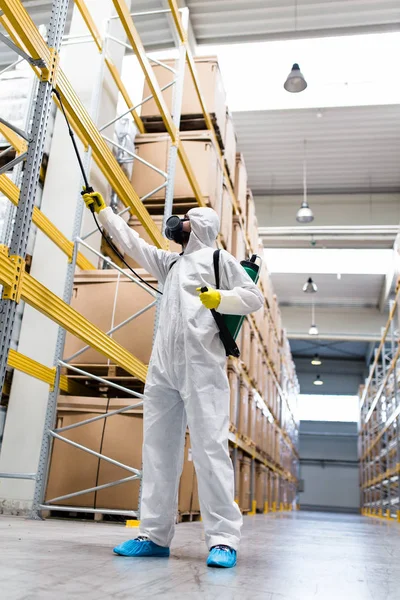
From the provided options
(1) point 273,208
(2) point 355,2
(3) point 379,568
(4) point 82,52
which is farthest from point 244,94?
(3) point 379,568

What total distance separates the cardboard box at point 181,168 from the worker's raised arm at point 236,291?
11.7ft

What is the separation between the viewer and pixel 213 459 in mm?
2477

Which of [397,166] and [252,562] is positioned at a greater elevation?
[397,166]

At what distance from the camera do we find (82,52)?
252 inches

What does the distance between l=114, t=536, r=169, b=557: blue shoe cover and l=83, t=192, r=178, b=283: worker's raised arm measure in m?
1.31

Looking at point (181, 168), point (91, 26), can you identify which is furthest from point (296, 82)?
point (91, 26)

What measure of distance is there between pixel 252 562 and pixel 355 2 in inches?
383

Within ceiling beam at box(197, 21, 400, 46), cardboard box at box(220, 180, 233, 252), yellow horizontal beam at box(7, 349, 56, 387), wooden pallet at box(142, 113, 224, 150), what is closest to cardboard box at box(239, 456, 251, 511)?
cardboard box at box(220, 180, 233, 252)

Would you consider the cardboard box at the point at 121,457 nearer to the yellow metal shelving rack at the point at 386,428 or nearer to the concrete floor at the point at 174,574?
the concrete floor at the point at 174,574

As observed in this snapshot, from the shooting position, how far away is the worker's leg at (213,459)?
2.43 m

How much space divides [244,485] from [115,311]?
4630mm

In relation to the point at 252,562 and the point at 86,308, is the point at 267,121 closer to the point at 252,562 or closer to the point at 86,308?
the point at 86,308

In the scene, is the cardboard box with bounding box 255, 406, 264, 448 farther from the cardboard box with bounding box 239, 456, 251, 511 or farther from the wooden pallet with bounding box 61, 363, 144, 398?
the wooden pallet with bounding box 61, 363, 144, 398

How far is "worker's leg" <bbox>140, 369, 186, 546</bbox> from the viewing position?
255cm
